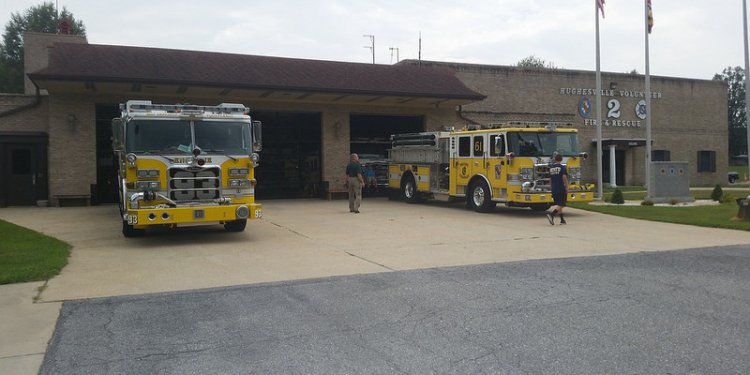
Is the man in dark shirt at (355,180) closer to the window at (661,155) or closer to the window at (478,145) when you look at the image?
the window at (478,145)

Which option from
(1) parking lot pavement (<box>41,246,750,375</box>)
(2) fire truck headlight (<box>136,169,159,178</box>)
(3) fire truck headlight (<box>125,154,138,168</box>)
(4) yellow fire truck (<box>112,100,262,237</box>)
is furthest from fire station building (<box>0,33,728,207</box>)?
(1) parking lot pavement (<box>41,246,750,375</box>)

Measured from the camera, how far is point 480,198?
1933 centimetres

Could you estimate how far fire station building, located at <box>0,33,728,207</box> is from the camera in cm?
2183

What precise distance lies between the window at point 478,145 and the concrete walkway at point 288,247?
6.17ft

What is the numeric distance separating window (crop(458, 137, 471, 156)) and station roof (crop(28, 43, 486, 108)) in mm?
5245

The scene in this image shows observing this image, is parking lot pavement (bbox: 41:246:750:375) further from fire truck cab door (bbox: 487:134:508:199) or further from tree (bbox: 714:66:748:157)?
tree (bbox: 714:66:748:157)

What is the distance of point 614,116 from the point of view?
35031mm

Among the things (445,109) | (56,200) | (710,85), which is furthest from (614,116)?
(56,200)

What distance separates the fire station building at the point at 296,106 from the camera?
71.6ft

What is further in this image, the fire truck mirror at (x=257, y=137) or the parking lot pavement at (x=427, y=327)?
the fire truck mirror at (x=257, y=137)

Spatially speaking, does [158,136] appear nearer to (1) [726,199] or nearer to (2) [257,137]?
(2) [257,137]

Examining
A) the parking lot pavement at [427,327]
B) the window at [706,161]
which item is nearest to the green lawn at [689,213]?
the parking lot pavement at [427,327]

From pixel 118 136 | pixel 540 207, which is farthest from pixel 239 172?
pixel 540 207

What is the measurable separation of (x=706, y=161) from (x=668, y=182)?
18.9 meters
